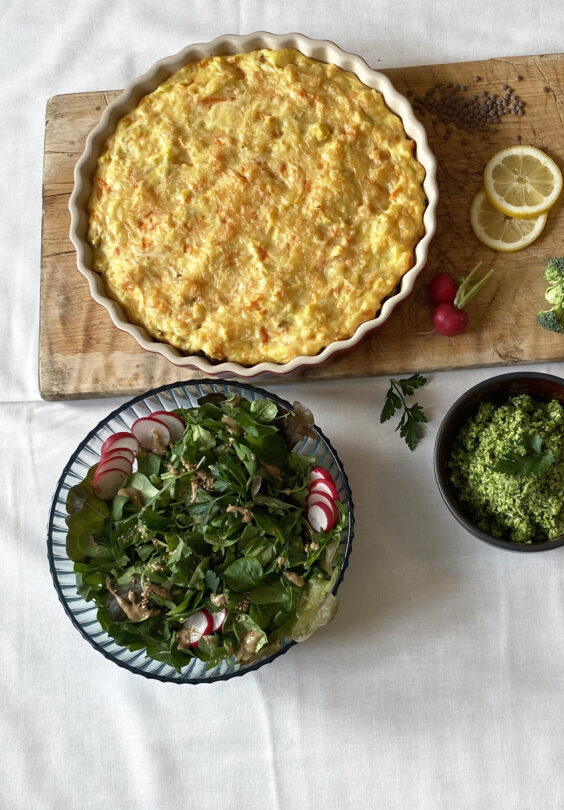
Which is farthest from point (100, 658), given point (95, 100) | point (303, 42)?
point (303, 42)

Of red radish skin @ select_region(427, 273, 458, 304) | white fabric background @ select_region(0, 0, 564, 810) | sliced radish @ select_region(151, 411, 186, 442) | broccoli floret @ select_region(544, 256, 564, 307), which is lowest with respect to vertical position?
white fabric background @ select_region(0, 0, 564, 810)

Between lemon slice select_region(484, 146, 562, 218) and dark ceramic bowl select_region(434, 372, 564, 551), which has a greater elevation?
lemon slice select_region(484, 146, 562, 218)

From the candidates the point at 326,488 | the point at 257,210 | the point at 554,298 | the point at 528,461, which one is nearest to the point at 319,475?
the point at 326,488

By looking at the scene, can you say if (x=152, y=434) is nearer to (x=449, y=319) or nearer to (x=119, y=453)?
(x=119, y=453)

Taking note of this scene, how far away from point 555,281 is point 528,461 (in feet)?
2.08

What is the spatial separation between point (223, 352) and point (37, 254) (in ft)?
3.03

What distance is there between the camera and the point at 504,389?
2.67 m

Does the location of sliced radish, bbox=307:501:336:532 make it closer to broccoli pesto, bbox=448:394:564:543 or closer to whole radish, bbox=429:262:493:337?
broccoli pesto, bbox=448:394:564:543

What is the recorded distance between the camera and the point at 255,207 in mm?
2662

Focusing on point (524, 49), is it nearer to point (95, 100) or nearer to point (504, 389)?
point (504, 389)

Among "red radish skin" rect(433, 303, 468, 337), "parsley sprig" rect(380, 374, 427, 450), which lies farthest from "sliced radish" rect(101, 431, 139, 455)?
"red radish skin" rect(433, 303, 468, 337)

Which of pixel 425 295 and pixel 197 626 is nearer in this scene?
pixel 197 626

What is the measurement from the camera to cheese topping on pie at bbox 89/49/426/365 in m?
2.62

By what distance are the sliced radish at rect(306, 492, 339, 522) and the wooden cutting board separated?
1.53ft
